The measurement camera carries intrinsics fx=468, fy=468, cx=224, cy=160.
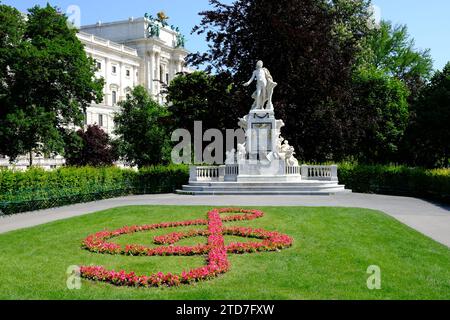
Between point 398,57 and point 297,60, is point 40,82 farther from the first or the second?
point 398,57

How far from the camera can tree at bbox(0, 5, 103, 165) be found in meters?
33.1

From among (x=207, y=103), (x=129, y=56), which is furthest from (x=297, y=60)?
(x=129, y=56)

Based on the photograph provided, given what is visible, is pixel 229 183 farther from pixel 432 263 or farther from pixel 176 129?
pixel 432 263

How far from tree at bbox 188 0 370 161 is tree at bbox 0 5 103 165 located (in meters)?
9.33

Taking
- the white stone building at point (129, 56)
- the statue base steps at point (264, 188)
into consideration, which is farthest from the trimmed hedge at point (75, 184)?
the white stone building at point (129, 56)

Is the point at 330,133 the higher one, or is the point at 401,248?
the point at 330,133

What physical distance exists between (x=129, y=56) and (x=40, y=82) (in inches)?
2253

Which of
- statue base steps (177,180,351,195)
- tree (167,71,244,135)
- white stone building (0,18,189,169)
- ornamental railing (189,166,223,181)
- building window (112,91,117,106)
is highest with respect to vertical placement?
white stone building (0,18,189,169)

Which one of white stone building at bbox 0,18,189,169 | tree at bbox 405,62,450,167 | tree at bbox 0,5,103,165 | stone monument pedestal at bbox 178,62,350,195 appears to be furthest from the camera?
white stone building at bbox 0,18,189,169

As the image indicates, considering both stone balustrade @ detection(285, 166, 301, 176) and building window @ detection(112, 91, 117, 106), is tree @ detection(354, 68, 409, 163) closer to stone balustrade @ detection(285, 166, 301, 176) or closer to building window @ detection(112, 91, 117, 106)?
stone balustrade @ detection(285, 166, 301, 176)

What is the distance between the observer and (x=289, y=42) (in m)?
33.8

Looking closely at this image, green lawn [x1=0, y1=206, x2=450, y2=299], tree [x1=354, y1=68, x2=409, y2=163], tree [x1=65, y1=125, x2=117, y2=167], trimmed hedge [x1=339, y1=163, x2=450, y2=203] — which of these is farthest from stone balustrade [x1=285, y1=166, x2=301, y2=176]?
tree [x1=65, y1=125, x2=117, y2=167]
